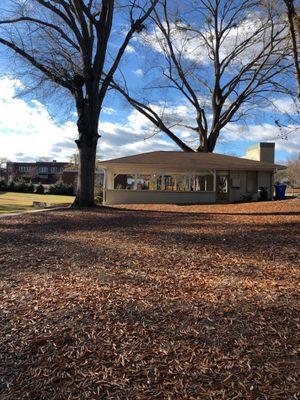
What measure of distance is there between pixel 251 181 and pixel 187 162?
4569mm

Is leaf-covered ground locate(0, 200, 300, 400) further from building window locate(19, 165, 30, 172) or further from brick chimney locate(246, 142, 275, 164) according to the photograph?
building window locate(19, 165, 30, 172)

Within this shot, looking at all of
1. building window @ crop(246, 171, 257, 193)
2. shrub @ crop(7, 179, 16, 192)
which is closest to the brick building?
shrub @ crop(7, 179, 16, 192)

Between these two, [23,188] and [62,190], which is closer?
[62,190]

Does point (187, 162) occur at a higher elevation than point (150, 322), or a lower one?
higher

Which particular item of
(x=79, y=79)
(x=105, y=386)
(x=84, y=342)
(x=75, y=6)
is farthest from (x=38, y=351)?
(x=75, y=6)

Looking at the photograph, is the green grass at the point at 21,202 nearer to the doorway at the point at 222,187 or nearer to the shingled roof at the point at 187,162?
the shingled roof at the point at 187,162

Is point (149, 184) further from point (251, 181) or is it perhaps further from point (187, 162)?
point (187, 162)

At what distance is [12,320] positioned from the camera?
4160 millimetres

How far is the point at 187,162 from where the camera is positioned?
26.9 meters

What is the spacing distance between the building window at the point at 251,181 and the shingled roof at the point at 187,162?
73 centimetres

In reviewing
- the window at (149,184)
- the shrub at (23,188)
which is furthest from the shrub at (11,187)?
the window at (149,184)

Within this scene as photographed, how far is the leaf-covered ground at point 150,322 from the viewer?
3.00 meters

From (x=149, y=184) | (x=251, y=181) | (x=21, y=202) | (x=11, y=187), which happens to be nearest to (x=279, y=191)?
(x=251, y=181)

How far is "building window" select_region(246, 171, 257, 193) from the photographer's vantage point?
92.2 ft
